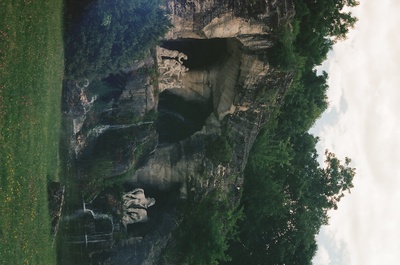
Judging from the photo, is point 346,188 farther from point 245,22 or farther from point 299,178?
point 245,22

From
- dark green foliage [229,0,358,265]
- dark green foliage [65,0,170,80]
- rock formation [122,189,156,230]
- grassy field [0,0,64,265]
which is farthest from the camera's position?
dark green foliage [229,0,358,265]

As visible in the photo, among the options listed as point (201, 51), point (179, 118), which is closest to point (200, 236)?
point (179, 118)

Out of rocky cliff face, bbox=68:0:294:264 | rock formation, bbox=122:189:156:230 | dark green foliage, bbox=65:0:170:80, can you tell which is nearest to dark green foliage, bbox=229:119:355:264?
rocky cliff face, bbox=68:0:294:264

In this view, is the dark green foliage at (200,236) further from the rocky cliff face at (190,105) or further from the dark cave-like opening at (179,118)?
the dark cave-like opening at (179,118)

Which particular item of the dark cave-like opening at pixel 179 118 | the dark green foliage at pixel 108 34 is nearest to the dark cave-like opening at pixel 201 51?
the dark cave-like opening at pixel 179 118

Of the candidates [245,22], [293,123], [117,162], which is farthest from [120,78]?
[293,123]

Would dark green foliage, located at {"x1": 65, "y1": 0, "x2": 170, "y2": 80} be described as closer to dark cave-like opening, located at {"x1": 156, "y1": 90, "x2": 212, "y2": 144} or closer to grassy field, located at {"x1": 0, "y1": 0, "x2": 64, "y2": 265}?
grassy field, located at {"x1": 0, "y1": 0, "x2": 64, "y2": 265}
